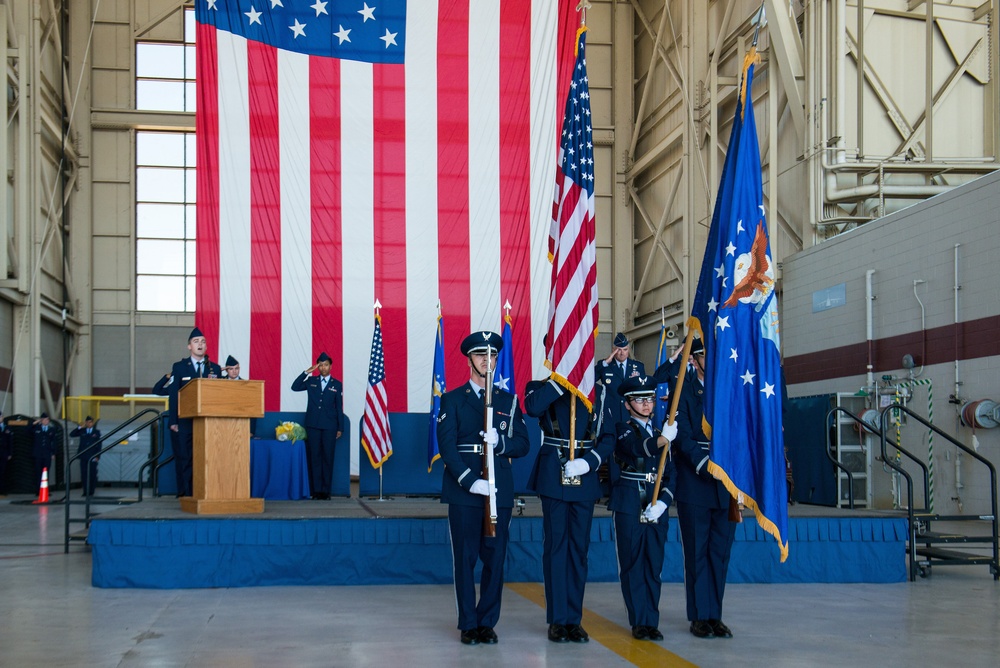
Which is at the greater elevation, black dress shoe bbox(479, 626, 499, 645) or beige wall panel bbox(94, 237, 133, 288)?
beige wall panel bbox(94, 237, 133, 288)

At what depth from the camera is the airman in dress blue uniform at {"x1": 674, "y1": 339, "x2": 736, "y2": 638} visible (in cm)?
535

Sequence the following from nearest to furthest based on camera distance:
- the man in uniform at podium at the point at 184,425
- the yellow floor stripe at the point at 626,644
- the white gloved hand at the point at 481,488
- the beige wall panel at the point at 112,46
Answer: the yellow floor stripe at the point at 626,644
the white gloved hand at the point at 481,488
the man in uniform at podium at the point at 184,425
the beige wall panel at the point at 112,46

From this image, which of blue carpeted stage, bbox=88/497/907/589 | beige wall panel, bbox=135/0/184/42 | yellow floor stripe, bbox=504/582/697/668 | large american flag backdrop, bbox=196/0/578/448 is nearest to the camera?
yellow floor stripe, bbox=504/582/697/668

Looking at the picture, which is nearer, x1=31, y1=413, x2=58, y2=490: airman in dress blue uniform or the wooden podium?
the wooden podium

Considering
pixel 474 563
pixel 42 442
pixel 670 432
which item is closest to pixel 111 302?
pixel 42 442

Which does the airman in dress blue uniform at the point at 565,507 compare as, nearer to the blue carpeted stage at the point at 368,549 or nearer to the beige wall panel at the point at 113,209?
the blue carpeted stage at the point at 368,549

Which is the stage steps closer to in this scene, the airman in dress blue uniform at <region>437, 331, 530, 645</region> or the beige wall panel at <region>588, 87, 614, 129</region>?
the airman in dress blue uniform at <region>437, 331, 530, 645</region>

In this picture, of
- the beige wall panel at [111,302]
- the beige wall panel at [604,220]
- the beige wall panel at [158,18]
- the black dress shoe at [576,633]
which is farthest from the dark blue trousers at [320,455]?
the beige wall panel at [158,18]

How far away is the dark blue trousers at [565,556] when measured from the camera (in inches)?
207

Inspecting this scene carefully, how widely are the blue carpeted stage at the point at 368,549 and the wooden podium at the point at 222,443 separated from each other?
0.24m

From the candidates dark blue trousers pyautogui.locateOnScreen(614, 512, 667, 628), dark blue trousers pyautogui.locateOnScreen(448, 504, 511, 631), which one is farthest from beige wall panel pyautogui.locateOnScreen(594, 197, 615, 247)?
dark blue trousers pyautogui.locateOnScreen(448, 504, 511, 631)

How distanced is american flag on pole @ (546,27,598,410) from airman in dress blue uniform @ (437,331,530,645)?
1.33 ft

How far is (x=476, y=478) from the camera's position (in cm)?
517

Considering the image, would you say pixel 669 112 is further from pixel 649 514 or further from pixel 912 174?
pixel 649 514
